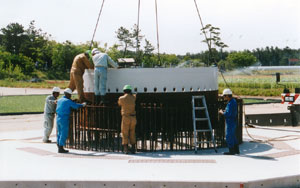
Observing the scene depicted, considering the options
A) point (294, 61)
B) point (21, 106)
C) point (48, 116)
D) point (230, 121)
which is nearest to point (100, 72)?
point (48, 116)

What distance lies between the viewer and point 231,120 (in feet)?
34.6

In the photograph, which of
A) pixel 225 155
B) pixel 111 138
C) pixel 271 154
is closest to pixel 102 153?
pixel 111 138

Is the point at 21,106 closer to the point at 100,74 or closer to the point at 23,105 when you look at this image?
the point at 23,105

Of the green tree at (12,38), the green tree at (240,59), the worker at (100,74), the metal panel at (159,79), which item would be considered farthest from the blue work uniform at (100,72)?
the green tree at (240,59)

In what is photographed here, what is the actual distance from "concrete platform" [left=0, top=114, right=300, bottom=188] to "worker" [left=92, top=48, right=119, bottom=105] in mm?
1748

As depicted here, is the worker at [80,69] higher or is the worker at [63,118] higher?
the worker at [80,69]

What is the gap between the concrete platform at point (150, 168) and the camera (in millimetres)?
7582

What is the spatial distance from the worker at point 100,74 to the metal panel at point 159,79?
295mm

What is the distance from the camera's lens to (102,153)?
1095 cm

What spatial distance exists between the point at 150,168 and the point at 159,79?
3.68m

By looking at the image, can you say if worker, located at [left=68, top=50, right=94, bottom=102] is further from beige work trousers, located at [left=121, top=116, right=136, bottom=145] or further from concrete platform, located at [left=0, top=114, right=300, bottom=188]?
beige work trousers, located at [left=121, top=116, right=136, bottom=145]

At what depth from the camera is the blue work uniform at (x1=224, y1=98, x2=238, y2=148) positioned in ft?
34.4

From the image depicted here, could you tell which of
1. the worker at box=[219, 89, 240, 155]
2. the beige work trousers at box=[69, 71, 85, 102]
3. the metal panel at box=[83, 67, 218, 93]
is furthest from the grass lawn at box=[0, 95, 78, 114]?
the worker at box=[219, 89, 240, 155]

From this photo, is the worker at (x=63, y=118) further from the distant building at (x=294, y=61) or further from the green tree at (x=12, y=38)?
the distant building at (x=294, y=61)
